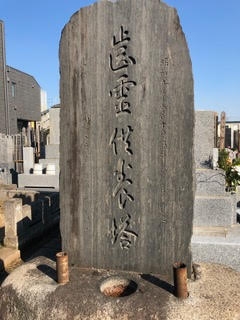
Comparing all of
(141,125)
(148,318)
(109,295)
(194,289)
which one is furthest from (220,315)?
(141,125)

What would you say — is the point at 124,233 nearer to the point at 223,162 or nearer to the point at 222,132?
the point at 223,162

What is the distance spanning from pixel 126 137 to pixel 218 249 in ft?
7.94

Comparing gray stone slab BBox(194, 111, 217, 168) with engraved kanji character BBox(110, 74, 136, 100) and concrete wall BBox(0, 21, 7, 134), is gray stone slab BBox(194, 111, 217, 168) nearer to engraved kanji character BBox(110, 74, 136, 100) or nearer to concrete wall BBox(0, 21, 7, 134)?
engraved kanji character BBox(110, 74, 136, 100)

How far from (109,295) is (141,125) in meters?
1.63

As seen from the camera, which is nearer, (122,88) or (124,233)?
(122,88)

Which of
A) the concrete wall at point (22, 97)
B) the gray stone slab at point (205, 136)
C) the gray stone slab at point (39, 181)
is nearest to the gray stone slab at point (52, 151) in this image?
the gray stone slab at point (39, 181)

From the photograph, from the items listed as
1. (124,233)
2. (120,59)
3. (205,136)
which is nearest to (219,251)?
(124,233)

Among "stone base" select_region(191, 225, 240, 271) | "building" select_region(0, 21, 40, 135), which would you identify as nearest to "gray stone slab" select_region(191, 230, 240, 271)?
"stone base" select_region(191, 225, 240, 271)

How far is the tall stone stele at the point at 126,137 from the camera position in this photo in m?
2.96

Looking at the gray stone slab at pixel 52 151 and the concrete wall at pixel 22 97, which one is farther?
the concrete wall at pixel 22 97

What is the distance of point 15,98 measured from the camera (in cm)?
2328

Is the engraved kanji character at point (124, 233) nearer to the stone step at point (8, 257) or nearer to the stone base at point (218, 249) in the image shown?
the stone base at point (218, 249)

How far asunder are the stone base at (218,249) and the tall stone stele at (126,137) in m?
1.54

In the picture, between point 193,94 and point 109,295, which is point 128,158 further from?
point 109,295
